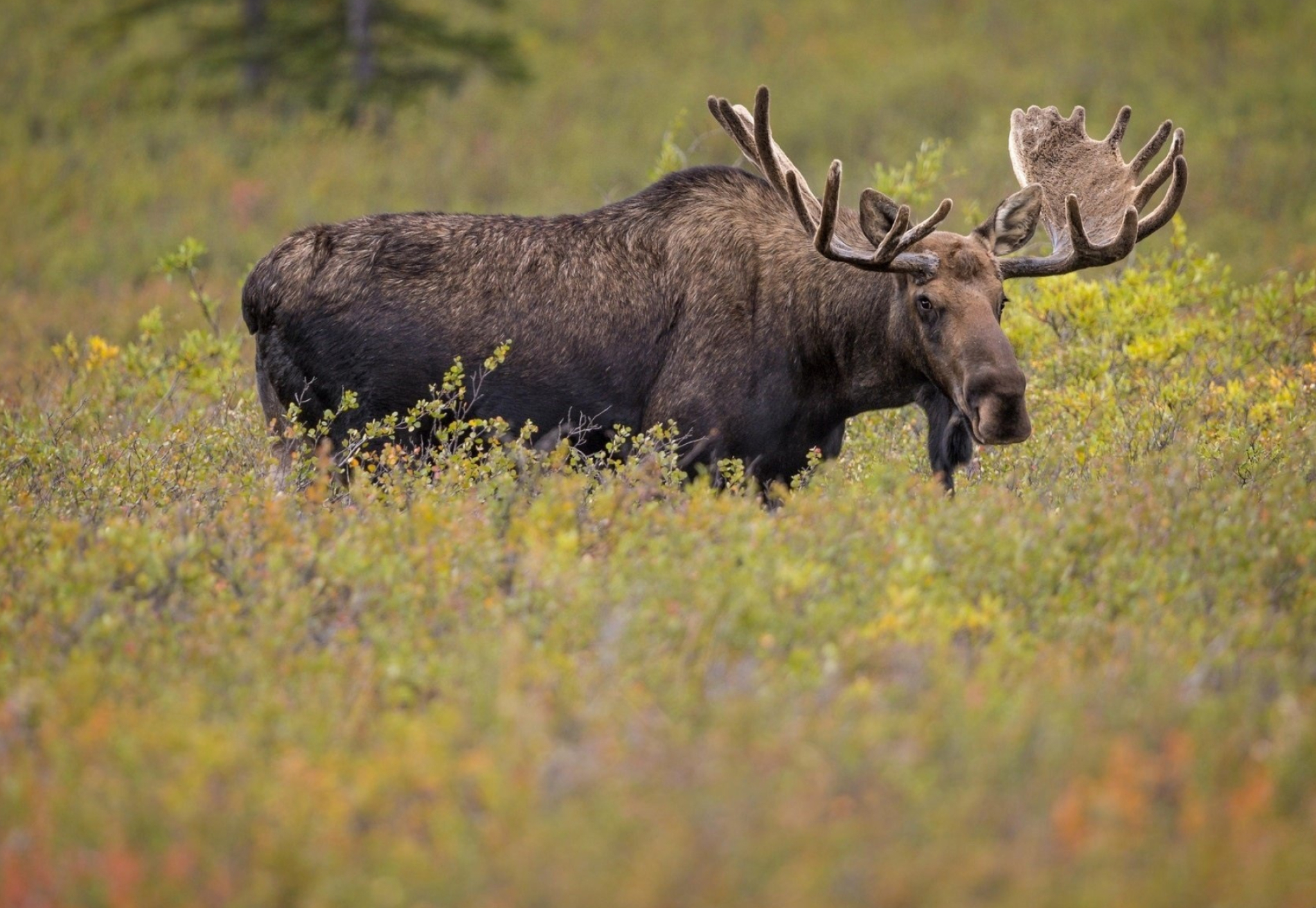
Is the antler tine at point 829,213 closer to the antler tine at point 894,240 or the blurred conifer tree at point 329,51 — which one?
the antler tine at point 894,240

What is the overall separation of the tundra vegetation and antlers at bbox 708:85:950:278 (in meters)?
0.95

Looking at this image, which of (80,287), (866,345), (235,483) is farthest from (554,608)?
(80,287)

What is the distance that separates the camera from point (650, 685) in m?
3.52

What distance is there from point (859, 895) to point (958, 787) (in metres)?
0.47

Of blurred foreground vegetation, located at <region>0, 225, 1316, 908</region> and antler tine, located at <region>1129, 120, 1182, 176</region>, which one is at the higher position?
antler tine, located at <region>1129, 120, 1182, 176</region>

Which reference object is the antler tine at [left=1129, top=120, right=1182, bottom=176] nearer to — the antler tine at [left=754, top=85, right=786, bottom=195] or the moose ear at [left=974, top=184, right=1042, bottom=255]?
the moose ear at [left=974, top=184, right=1042, bottom=255]

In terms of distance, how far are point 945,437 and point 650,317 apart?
1435mm

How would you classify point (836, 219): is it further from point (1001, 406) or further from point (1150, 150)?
point (1150, 150)

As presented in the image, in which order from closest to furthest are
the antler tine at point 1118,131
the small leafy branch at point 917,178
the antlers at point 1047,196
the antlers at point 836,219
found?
the antlers at point 836,219
the antlers at point 1047,196
the antler tine at point 1118,131
the small leafy branch at point 917,178

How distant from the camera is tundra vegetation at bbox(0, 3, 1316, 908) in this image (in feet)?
8.66

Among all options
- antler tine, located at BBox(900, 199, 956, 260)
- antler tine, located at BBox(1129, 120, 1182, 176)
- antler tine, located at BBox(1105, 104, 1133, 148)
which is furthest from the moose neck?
antler tine, located at BBox(1105, 104, 1133, 148)

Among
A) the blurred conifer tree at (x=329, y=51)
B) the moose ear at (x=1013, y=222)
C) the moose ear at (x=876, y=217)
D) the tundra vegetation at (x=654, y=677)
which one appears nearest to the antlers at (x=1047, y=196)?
the moose ear at (x=876, y=217)

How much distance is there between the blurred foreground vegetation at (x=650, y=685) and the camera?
263 centimetres

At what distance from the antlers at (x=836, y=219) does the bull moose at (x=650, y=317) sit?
2 centimetres
